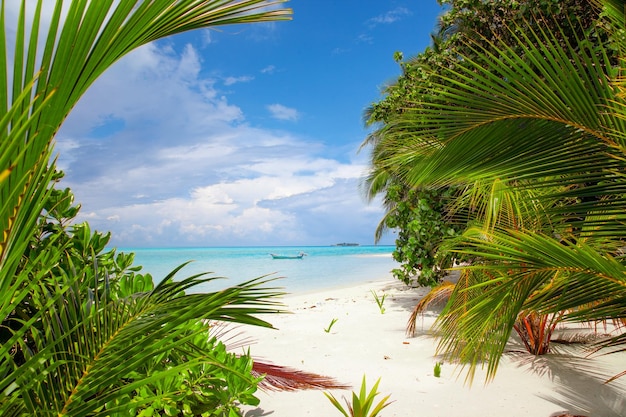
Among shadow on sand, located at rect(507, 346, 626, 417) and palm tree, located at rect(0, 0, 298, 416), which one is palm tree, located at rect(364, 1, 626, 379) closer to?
shadow on sand, located at rect(507, 346, 626, 417)

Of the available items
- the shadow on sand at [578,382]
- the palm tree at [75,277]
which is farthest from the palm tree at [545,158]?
the palm tree at [75,277]

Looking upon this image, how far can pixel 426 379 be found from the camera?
344cm

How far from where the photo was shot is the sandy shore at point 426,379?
2855mm

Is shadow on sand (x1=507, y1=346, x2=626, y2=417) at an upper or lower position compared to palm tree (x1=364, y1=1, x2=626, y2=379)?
lower

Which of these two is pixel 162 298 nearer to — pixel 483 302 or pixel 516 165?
pixel 483 302

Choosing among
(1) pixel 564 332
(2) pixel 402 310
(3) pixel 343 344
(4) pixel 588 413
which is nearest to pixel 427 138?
(4) pixel 588 413

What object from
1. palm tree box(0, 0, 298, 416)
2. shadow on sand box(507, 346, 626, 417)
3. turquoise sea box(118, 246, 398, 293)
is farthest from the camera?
turquoise sea box(118, 246, 398, 293)

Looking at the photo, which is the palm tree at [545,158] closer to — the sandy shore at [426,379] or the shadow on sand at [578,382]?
the sandy shore at [426,379]

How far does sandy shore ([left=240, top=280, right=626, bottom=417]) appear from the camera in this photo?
9.37 feet

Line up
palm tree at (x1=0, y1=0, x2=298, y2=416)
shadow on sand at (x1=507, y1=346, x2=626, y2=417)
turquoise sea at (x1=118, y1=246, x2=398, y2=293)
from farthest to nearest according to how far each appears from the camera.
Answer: turquoise sea at (x1=118, y1=246, x2=398, y2=293) → shadow on sand at (x1=507, y1=346, x2=626, y2=417) → palm tree at (x1=0, y1=0, x2=298, y2=416)

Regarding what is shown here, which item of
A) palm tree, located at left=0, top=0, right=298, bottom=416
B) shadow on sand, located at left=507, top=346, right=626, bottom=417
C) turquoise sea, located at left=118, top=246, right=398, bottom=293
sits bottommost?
turquoise sea, located at left=118, top=246, right=398, bottom=293

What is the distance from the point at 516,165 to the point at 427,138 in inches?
24.3

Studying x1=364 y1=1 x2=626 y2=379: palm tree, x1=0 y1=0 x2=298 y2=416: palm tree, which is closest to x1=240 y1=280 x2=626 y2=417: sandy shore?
x1=364 y1=1 x2=626 y2=379: palm tree

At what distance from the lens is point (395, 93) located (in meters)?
6.46
